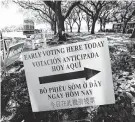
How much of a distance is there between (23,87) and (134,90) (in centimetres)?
252

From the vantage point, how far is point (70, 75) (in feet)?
6.89

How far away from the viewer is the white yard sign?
200 centimetres

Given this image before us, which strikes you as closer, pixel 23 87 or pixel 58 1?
pixel 23 87

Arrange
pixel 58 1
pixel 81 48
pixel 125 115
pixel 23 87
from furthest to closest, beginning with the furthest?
pixel 58 1 → pixel 23 87 → pixel 125 115 → pixel 81 48

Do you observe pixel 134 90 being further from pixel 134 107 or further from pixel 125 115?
pixel 125 115

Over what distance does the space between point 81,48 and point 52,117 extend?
1.54 meters

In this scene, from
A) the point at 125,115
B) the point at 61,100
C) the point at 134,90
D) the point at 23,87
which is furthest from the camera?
the point at 23,87

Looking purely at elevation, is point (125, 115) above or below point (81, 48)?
below

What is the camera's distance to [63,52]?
206 centimetres

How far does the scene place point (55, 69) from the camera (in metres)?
2.12

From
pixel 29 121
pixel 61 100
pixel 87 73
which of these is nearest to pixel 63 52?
pixel 87 73

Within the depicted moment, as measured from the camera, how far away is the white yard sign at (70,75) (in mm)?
1997

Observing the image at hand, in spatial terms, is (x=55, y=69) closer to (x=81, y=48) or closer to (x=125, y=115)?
(x=81, y=48)

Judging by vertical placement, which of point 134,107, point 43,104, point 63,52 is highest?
point 63,52
